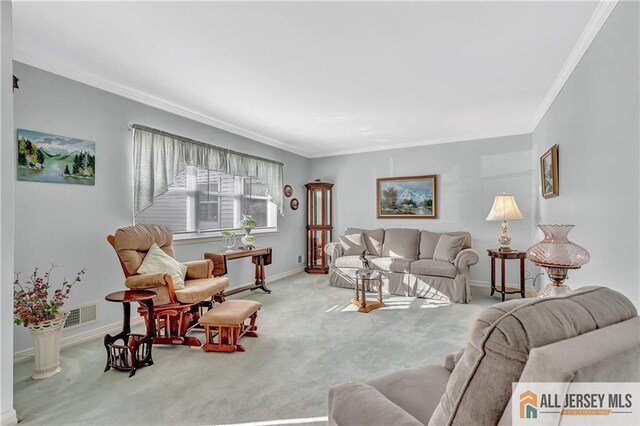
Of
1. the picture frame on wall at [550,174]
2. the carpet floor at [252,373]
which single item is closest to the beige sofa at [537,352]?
the carpet floor at [252,373]

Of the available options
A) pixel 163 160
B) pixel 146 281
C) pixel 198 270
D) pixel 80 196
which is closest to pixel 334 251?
pixel 198 270

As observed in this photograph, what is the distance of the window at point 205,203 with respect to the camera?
153 inches

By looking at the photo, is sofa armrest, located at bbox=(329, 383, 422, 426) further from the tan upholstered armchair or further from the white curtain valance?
the white curtain valance

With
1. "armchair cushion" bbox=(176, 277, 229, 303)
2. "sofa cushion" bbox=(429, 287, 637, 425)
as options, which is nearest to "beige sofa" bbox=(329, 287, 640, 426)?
"sofa cushion" bbox=(429, 287, 637, 425)

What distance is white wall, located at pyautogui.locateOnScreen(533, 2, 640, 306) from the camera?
1.64 m

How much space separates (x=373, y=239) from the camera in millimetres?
5684

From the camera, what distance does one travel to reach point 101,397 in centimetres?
205

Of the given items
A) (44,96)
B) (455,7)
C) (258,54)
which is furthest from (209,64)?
(455,7)

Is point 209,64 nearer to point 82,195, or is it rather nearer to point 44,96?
point 44,96

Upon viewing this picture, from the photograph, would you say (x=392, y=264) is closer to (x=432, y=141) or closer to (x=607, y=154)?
(x=432, y=141)

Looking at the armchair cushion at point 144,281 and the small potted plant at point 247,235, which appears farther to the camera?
the small potted plant at point 247,235

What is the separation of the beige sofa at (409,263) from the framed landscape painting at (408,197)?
1.53 feet

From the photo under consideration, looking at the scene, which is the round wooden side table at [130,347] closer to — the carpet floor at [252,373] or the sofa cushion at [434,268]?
the carpet floor at [252,373]

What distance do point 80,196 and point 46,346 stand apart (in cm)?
134
